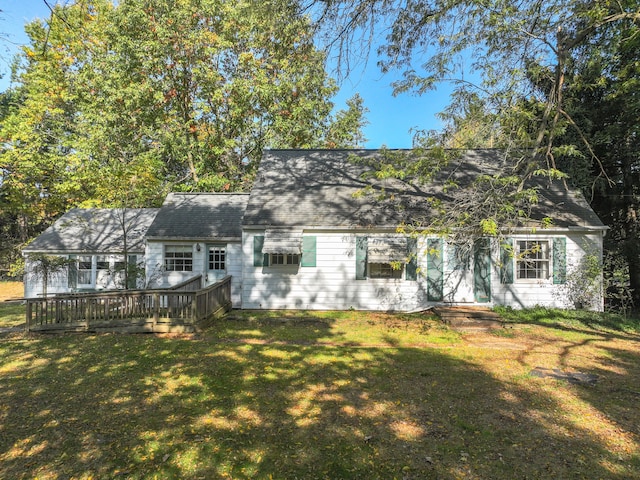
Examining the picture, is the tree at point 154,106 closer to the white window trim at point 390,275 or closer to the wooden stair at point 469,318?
the white window trim at point 390,275

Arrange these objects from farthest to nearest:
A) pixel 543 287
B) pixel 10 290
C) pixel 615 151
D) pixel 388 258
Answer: pixel 10 290 → pixel 615 151 → pixel 543 287 → pixel 388 258

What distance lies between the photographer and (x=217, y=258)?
42.2ft

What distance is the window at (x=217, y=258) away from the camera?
12.8 meters

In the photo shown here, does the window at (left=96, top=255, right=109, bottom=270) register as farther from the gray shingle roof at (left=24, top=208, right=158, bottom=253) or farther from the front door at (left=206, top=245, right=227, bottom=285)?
the front door at (left=206, top=245, right=227, bottom=285)

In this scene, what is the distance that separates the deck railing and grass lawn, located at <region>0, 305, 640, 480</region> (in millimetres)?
477

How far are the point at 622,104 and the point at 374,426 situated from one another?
13.1 m

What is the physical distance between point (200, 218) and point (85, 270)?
21.7ft

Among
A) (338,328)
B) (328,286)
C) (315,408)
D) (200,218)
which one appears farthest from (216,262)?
(315,408)

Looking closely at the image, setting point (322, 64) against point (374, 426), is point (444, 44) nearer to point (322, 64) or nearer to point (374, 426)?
point (322, 64)

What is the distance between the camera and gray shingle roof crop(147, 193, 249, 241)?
12719mm

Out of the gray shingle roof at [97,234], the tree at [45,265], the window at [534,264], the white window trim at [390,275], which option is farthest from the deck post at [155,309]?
the window at [534,264]

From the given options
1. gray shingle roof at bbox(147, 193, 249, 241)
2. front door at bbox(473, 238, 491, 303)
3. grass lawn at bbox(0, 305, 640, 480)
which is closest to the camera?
grass lawn at bbox(0, 305, 640, 480)

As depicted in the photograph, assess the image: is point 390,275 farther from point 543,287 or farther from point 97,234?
point 97,234

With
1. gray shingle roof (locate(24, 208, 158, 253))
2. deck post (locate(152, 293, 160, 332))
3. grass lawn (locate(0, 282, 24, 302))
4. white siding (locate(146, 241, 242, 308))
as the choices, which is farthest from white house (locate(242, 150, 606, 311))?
grass lawn (locate(0, 282, 24, 302))
